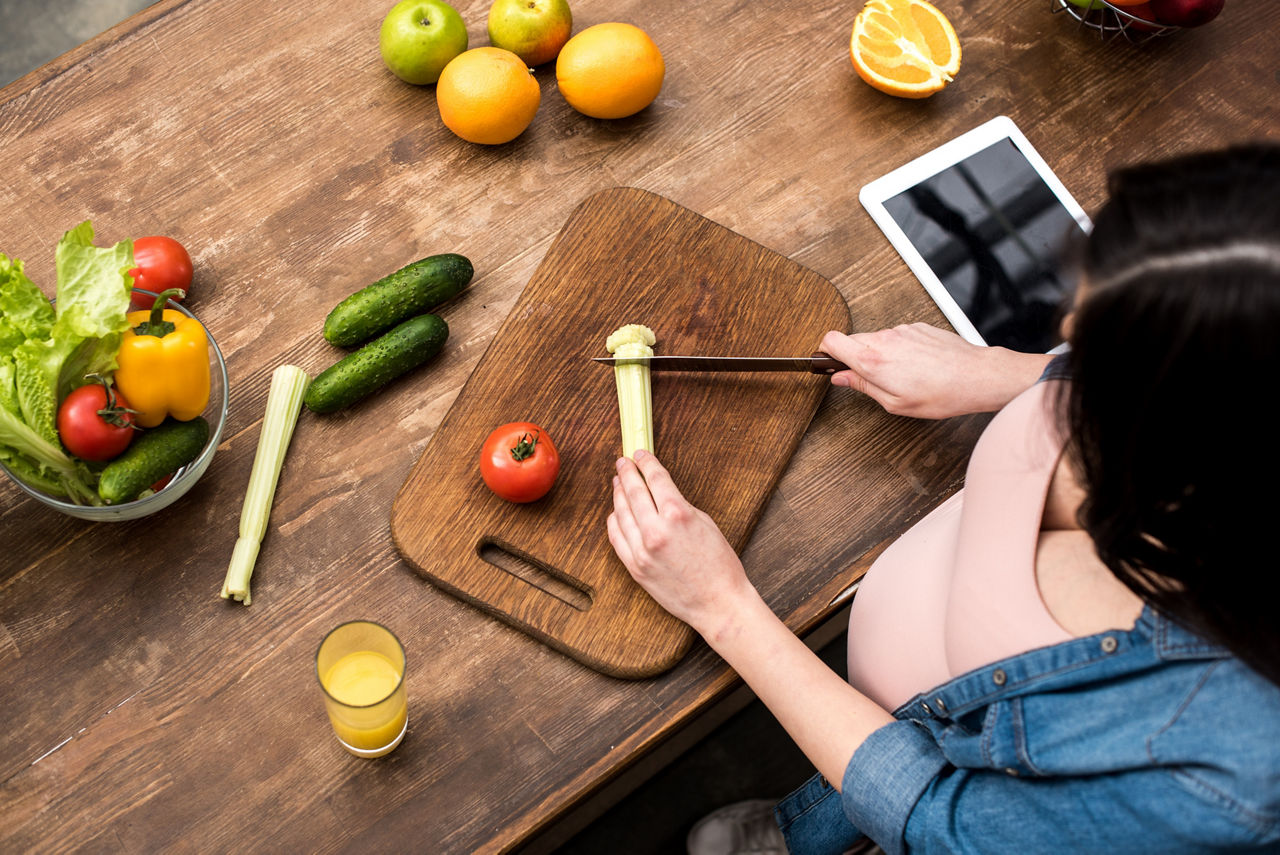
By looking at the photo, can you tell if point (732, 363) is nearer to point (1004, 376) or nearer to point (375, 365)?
point (1004, 376)

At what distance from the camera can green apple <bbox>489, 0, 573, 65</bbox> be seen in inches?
62.6

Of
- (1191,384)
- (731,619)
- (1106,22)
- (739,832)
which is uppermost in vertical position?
(1191,384)

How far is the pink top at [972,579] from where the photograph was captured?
1031 millimetres

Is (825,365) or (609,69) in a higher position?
(609,69)

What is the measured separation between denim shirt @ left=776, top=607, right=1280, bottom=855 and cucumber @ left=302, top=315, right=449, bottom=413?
0.85 meters

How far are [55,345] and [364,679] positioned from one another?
0.56 meters

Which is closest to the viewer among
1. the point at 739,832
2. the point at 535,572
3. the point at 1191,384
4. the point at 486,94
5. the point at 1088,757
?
the point at 1191,384

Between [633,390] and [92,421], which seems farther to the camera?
[633,390]

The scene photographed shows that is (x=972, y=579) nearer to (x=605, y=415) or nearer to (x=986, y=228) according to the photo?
(x=605, y=415)

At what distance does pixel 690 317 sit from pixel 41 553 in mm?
1020

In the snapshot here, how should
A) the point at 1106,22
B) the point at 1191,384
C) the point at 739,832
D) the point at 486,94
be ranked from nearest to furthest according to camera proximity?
the point at 1191,384, the point at 486,94, the point at 1106,22, the point at 739,832

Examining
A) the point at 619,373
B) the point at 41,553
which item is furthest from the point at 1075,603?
the point at 41,553

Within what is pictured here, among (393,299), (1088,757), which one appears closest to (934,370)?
(1088,757)

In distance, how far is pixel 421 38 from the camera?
154 centimetres
